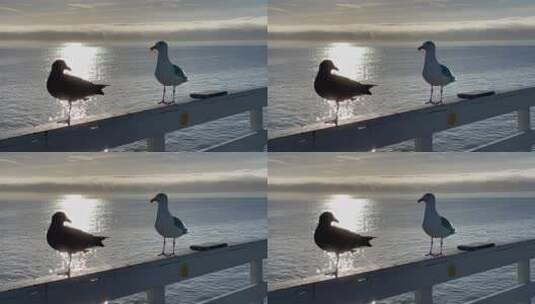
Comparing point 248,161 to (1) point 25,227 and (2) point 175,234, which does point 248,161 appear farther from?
(1) point 25,227

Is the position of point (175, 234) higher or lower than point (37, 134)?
lower

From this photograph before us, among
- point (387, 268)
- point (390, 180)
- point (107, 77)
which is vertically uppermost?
point (107, 77)

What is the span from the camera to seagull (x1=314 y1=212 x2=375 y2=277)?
3215mm

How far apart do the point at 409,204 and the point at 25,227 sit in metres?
1.02

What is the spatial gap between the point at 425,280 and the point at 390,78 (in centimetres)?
55

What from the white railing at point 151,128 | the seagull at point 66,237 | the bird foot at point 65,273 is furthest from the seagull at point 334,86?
the bird foot at point 65,273

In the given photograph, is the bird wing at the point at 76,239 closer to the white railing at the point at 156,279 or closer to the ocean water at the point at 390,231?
the white railing at the point at 156,279

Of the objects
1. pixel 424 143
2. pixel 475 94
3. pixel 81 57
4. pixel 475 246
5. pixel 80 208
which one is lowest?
pixel 475 246

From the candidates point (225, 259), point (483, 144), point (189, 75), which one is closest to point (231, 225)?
point (225, 259)

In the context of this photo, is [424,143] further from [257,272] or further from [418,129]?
[257,272]

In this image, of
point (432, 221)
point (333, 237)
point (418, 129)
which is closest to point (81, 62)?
point (333, 237)

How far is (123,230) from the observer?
329cm

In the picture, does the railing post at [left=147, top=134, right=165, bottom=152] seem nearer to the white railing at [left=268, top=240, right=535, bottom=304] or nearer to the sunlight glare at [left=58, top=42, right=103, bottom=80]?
the sunlight glare at [left=58, top=42, right=103, bottom=80]

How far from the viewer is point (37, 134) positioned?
3.25 metres
